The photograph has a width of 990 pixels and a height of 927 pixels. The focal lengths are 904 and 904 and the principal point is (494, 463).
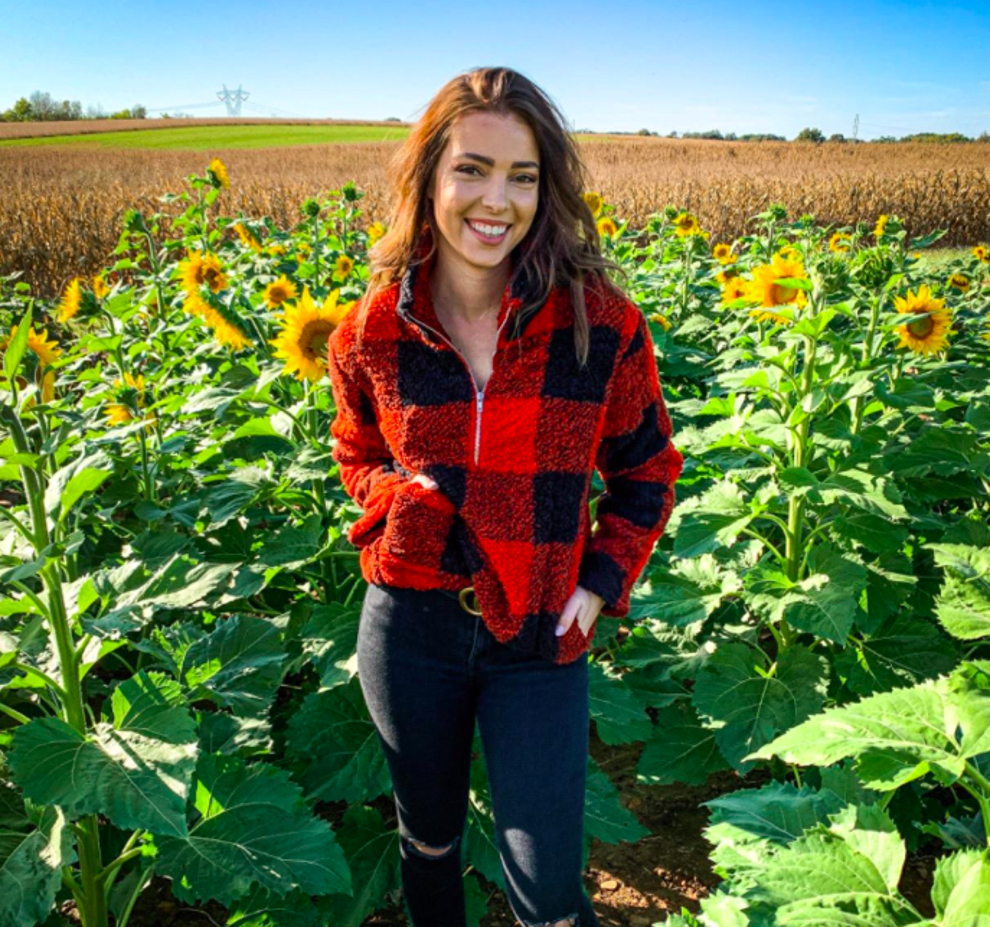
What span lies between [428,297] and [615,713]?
1191 millimetres

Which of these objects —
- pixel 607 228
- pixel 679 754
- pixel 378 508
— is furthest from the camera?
pixel 607 228

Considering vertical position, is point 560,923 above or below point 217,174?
below

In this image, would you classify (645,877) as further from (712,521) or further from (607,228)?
(607,228)

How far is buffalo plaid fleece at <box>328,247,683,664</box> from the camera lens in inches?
61.6

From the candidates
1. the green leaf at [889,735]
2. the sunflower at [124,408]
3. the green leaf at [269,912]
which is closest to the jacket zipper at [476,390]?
the green leaf at [889,735]

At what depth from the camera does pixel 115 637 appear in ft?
4.98

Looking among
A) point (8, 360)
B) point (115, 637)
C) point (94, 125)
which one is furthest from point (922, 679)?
point (94, 125)

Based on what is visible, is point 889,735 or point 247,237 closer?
point 889,735

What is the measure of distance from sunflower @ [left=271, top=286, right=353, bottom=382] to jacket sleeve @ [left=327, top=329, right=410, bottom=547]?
2.35 feet

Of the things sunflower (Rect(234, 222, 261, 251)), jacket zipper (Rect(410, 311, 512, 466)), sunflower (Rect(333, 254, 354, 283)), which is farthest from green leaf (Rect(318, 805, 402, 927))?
sunflower (Rect(234, 222, 261, 251))

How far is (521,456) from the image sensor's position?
157 cm

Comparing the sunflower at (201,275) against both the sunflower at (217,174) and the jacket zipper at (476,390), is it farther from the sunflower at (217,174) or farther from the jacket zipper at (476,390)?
the jacket zipper at (476,390)

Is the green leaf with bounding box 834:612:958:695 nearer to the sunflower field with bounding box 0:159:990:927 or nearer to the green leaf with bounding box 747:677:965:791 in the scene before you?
the sunflower field with bounding box 0:159:990:927

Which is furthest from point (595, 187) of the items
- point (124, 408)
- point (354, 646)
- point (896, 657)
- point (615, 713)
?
point (354, 646)
